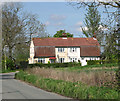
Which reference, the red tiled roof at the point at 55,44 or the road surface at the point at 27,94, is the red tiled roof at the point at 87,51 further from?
the road surface at the point at 27,94

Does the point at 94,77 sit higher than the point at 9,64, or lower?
lower

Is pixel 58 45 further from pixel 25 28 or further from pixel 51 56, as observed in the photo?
pixel 25 28

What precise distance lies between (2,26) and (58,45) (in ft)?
122

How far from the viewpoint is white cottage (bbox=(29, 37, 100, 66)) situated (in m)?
70.4

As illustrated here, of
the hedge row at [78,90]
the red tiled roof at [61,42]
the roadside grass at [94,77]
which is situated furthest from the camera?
the red tiled roof at [61,42]

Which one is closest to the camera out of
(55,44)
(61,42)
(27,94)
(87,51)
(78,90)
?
(78,90)

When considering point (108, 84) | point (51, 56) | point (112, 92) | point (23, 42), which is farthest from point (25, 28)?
point (51, 56)

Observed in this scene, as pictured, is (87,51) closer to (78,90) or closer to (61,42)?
(61,42)

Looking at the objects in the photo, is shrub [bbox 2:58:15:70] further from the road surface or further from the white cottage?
the road surface

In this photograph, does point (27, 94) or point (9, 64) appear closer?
point (27, 94)

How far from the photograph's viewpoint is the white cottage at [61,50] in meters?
70.4

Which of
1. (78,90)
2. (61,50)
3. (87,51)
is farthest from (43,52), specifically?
(78,90)

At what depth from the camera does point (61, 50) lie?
72438 mm

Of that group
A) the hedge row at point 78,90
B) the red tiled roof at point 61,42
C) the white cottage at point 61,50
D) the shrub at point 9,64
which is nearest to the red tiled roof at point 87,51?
the white cottage at point 61,50
